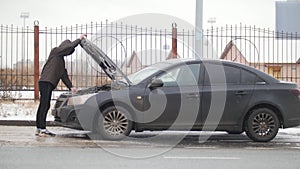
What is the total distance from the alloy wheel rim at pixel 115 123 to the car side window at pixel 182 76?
106 centimetres

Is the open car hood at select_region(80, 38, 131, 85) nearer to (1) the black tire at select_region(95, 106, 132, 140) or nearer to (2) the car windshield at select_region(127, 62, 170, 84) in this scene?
(2) the car windshield at select_region(127, 62, 170, 84)

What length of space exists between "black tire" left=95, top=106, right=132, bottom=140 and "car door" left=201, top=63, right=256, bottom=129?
1.45 m

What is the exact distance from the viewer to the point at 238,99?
10.9m

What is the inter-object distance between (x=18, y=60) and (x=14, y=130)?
258 inches

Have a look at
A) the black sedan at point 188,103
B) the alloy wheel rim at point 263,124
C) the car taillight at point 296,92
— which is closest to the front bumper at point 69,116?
the black sedan at point 188,103

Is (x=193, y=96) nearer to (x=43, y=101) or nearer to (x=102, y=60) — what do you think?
(x=102, y=60)

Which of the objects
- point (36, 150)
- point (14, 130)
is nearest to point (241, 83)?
point (36, 150)

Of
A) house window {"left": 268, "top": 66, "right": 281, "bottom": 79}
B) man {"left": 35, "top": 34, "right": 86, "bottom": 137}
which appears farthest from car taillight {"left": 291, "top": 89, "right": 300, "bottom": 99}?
house window {"left": 268, "top": 66, "right": 281, "bottom": 79}

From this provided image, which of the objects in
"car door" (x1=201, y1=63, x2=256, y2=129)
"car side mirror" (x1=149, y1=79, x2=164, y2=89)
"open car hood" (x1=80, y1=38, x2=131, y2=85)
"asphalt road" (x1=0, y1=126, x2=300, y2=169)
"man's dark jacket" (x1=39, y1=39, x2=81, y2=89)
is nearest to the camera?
"asphalt road" (x1=0, y1=126, x2=300, y2=169)

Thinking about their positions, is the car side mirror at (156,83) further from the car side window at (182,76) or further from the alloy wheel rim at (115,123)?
the alloy wheel rim at (115,123)

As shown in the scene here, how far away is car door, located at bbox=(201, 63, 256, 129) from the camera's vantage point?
35.3 ft

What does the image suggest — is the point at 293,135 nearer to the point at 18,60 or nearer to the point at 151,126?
the point at 151,126

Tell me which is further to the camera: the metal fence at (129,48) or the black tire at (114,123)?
the metal fence at (129,48)

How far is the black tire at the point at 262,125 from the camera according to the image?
432 inches
